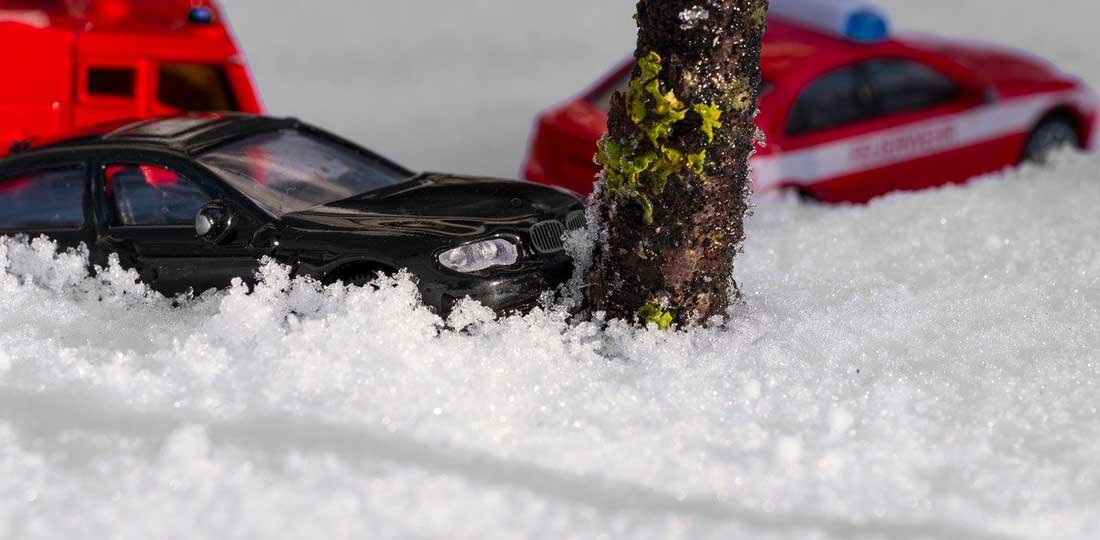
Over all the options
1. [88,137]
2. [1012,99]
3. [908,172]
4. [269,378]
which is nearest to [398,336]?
[269,378]

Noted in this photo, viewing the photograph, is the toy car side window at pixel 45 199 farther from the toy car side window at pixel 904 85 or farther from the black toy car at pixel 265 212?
Result: the toy car side window at pixel 904 85

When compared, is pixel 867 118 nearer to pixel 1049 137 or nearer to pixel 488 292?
pixel 1049 137

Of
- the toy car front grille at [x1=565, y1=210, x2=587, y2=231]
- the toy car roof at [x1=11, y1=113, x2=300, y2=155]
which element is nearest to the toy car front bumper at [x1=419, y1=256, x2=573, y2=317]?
the toy car front grille at [x1=565, y1=210, x2=587, y2=231]

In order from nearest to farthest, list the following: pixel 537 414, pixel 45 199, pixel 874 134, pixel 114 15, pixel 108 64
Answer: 1. pixel 537 414
2. pixel 45 199
3. pixel 108 64
4. pixel 114 15
5. pixel 874 134

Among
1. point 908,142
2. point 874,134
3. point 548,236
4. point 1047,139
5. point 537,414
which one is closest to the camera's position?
point 537,414

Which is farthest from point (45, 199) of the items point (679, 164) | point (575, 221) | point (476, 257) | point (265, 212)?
point (679, 164)

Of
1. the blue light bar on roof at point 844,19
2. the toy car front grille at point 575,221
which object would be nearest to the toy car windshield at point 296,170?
the toy car front grille at point 575,221
